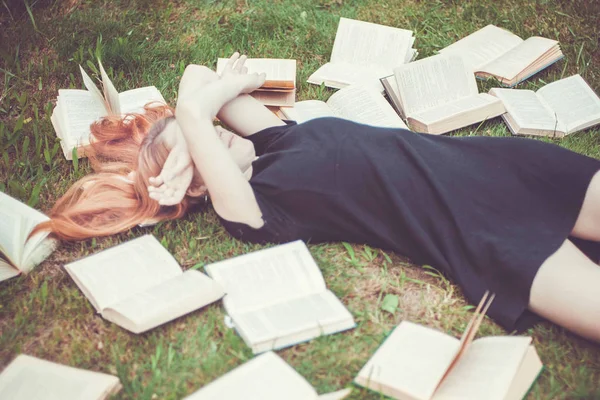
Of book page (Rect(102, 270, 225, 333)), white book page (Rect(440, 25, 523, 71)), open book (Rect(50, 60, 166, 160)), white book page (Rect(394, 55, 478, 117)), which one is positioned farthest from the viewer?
white book page (Rect(440, 25, 523, 71))

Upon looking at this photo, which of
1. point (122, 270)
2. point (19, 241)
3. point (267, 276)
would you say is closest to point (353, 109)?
point (267, 276)

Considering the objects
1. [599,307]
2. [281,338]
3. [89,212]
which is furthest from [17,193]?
[599,307]

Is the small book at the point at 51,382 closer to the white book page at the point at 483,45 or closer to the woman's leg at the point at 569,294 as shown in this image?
the woman's leg at the point at 569,294

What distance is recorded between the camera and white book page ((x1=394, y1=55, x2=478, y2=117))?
3.44 meters

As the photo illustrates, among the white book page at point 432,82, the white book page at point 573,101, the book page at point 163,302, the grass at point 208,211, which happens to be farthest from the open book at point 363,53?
the book page at point 163,302

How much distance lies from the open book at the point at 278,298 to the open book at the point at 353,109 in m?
1.06

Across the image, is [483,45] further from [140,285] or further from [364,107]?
[140,285]

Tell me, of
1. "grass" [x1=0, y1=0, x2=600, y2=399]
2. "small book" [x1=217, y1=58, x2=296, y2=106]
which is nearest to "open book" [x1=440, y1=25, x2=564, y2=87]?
"grass" [x1=0, y1=0, x2=600, y2=399]

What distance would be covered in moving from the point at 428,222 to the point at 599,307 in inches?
27.0

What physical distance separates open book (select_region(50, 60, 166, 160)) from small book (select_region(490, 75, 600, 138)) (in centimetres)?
205

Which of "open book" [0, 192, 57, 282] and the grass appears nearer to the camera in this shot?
the grass

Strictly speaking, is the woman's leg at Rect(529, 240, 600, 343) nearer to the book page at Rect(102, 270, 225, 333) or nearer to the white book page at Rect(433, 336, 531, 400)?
the white book page at Rect(433, 336, 531, 400)

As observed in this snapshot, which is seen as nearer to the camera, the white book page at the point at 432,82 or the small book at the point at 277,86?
the small book at the point at 277,86

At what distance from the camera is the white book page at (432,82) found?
3436 millimetres
